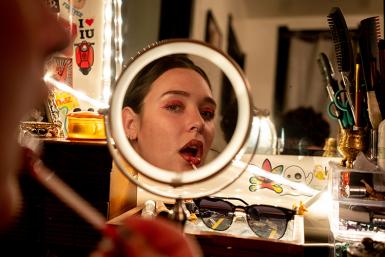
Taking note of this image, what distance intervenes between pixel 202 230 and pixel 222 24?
123 cm

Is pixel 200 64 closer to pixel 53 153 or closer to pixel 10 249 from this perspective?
pixel 53 153

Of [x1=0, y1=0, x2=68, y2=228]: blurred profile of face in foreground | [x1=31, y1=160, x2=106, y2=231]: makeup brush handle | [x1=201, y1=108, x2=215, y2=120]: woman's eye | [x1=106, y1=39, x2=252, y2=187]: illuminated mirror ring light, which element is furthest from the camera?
[x1=201, y1=108, x2=215, y2=120]: woman's eye

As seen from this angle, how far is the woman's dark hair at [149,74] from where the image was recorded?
0.68 meters

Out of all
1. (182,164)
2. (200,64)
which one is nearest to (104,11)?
(200,64)

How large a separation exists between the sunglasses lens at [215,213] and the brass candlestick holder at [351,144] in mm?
293

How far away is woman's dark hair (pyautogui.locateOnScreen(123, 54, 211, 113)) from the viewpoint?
68 centimetres

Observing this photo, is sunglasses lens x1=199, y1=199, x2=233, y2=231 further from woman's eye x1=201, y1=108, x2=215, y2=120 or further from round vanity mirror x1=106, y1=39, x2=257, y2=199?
woman's eye x1=201, y1=108, x2=215, y2=120

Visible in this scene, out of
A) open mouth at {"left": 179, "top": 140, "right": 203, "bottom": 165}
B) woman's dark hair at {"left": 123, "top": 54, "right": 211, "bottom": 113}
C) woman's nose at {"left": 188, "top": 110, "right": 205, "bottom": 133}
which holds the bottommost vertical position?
open mouth at {"left": 179, "top": 140, "right": 203, "bottom": 165}

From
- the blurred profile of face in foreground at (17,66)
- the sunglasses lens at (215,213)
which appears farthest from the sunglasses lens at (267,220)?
the blurred profile of face in foreground at (17,66)

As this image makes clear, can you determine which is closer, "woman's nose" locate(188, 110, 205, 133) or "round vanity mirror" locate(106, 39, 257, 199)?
"round vanity mirror" locate(106, 39, 257, 199)

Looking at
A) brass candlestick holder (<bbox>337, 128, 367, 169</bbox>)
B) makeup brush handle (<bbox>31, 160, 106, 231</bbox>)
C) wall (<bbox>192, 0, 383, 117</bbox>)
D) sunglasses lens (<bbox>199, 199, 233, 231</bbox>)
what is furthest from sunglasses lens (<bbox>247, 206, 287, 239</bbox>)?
wall (<bbox>192, 0, 383, 117</bbox>)

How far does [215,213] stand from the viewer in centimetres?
84

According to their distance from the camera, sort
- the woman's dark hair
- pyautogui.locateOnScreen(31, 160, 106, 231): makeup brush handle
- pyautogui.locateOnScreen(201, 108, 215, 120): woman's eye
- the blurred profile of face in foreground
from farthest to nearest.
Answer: pyautogui.locateOnScreen(201, 108, 215, 120): woman's eye → the woman's dark hair → pyautogui.locateOnScreen(31, 160, 106, 231): makeup brush handle → the blurred profile of face in foreground

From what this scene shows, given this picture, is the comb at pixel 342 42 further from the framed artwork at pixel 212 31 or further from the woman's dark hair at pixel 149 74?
the framed artwork at pixel 212 31
